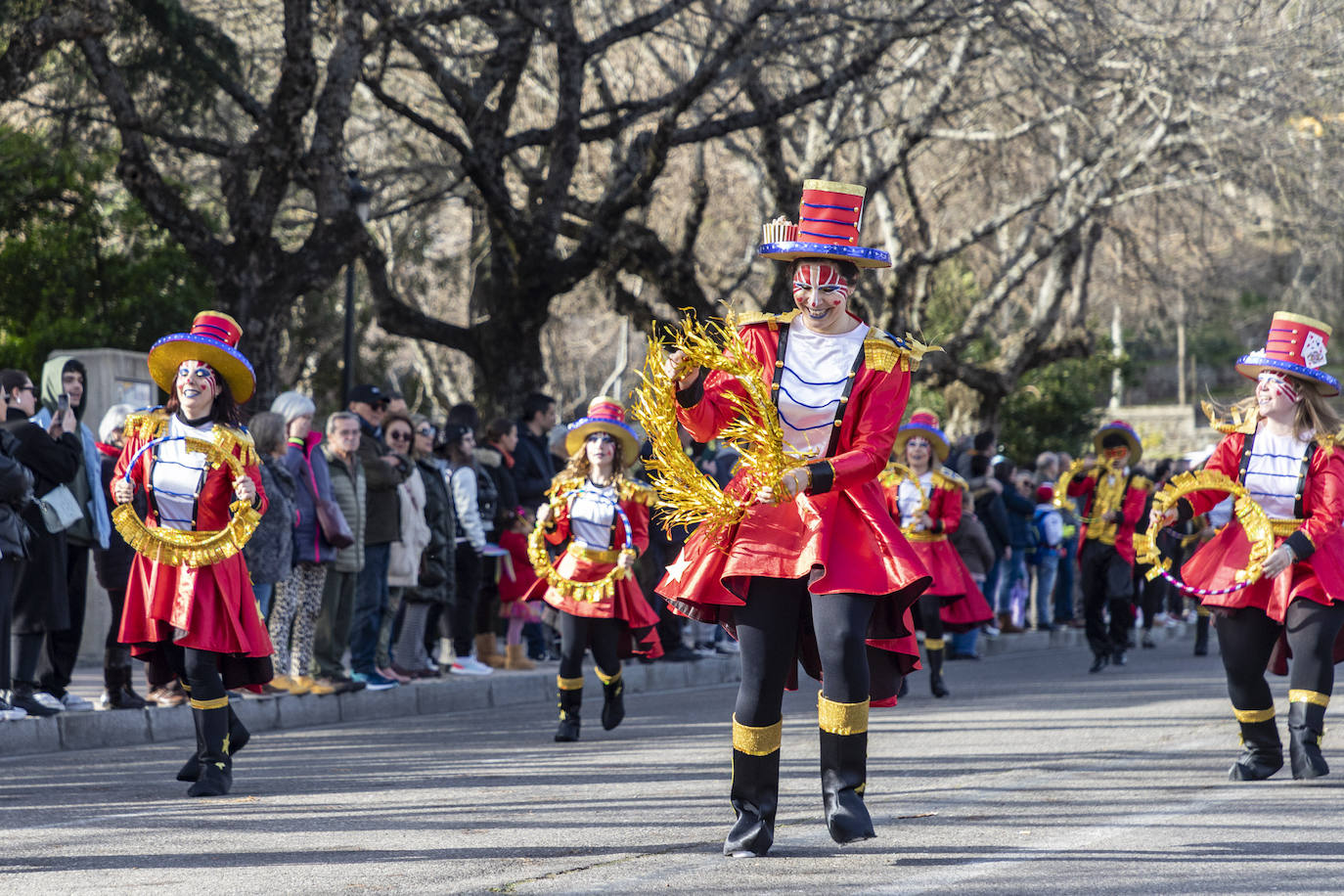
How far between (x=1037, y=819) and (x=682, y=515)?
1.92 metres

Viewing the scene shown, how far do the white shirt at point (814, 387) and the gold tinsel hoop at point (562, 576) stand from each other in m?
3.91

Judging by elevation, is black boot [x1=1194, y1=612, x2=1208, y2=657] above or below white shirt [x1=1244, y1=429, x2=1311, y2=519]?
below

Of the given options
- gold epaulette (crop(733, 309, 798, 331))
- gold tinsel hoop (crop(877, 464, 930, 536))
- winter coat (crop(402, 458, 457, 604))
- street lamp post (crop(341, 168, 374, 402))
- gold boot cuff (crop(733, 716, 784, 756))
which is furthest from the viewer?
street lamp post (crop(341, 168, 374, 402))

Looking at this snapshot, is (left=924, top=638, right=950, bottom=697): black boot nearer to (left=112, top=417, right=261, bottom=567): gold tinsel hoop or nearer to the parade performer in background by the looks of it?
the parade performer in background

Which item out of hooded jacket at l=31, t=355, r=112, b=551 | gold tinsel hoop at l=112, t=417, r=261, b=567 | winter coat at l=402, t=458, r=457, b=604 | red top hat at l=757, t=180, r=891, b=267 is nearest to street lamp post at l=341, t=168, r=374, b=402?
winter coat at l=402, t=458, r=457, b=604

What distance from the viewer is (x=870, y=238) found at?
28328 mm

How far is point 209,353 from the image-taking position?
7520 millimetres

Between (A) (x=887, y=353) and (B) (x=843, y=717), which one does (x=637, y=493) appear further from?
(B) (x=843, y=717)

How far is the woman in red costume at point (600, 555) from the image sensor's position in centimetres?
972

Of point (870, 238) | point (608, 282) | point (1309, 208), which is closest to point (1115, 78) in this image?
point (1309, 208)

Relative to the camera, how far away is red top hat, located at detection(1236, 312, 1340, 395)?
778cm

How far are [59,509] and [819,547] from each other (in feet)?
18.2

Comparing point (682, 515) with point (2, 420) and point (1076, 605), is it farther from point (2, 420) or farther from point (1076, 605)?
point (1076, 605)

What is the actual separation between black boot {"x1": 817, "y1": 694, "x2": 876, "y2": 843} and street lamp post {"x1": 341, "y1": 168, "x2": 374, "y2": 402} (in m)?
10.3
